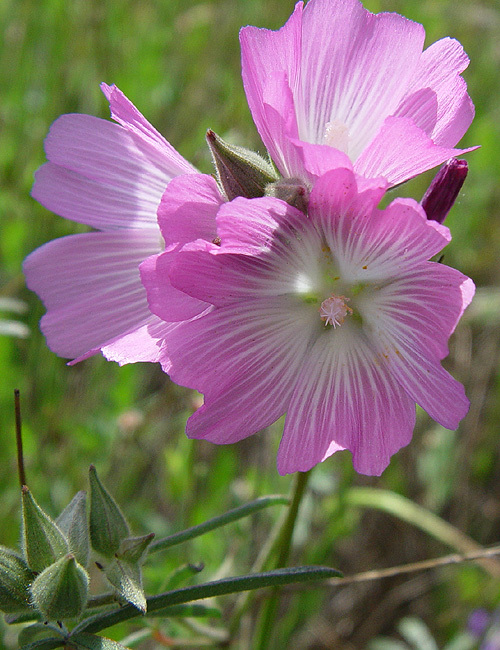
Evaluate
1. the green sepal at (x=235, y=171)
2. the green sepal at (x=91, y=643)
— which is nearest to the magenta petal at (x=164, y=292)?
the green sepal at (x=235, y=171)

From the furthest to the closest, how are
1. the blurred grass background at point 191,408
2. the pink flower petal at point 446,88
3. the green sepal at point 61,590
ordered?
the blurred grass background at point 191,408, the pink flower petal at point 446,88, the green sepal at point 61,590

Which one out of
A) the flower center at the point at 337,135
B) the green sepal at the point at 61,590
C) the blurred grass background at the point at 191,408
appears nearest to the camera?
the green sepal at the point at 61,590

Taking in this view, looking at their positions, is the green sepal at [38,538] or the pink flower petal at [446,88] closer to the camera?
the green sepal at [38,538]

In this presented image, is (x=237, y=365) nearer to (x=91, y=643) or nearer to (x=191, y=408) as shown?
(x=91, y=643)

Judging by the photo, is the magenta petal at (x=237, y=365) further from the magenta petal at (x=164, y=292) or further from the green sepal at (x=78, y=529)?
the green sepal at (x=78, y=529)

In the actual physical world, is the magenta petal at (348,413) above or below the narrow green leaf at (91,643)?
above

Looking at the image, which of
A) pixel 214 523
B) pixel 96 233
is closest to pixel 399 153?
pixel 96 233
